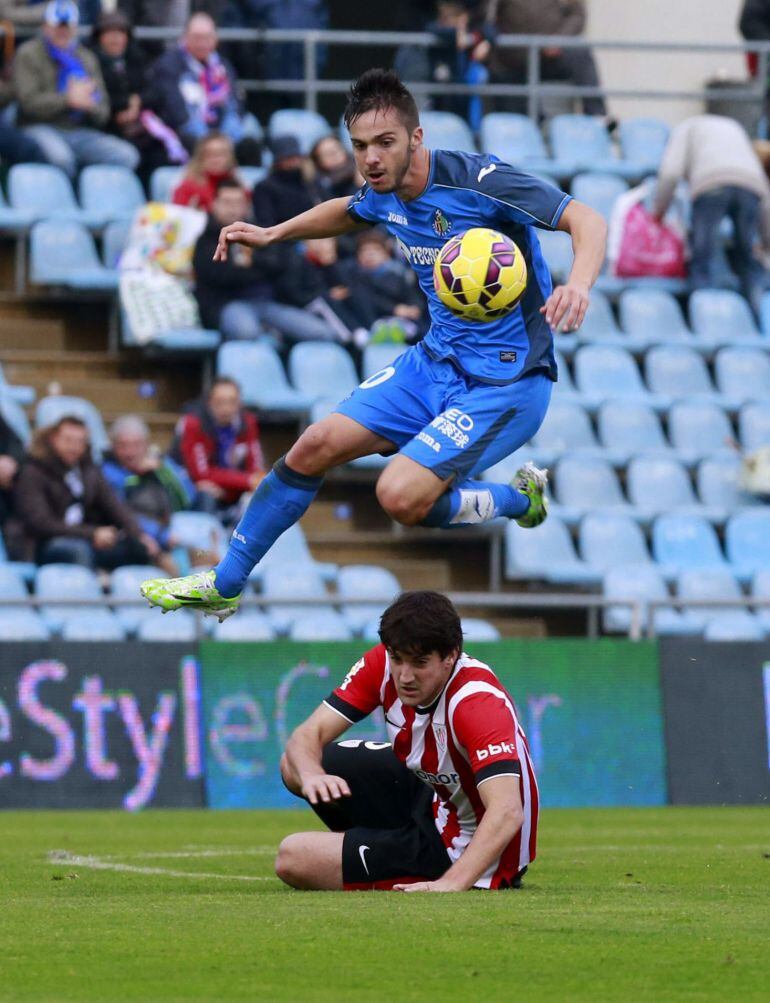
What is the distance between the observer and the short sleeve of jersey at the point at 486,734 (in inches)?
273

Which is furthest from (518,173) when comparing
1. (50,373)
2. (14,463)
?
(50,373)

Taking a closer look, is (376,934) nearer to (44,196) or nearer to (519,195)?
(519,195)

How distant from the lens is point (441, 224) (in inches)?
329

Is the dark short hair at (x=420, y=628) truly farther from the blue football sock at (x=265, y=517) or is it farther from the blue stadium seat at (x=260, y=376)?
the blue stadium seat at (x=260, y=376)

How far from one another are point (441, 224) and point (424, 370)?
643 millimetres

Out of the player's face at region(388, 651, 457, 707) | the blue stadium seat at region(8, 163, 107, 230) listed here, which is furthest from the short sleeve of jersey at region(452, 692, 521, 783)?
the blue stadium seat at region(8, 163, 107, 230)

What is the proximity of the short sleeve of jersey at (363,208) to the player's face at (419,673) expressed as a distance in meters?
2.33

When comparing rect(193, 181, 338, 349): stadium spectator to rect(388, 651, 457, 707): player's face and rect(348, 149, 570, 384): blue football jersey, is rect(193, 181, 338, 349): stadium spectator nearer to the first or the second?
rect(348, 149, 570, 384): blue football jersey

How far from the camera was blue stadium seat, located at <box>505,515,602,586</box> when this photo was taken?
15.9m

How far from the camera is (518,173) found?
830 centimetres

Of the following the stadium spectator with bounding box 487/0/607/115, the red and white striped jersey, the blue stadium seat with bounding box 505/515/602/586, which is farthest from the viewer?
the stadium spectator with bounding box 487/0/607/115

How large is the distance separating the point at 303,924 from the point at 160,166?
1232cm

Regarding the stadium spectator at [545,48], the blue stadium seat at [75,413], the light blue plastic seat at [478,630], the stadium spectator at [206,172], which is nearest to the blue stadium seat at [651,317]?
the stadium spectator at [545,48]

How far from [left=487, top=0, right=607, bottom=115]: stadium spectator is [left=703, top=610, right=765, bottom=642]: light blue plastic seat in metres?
6.86
